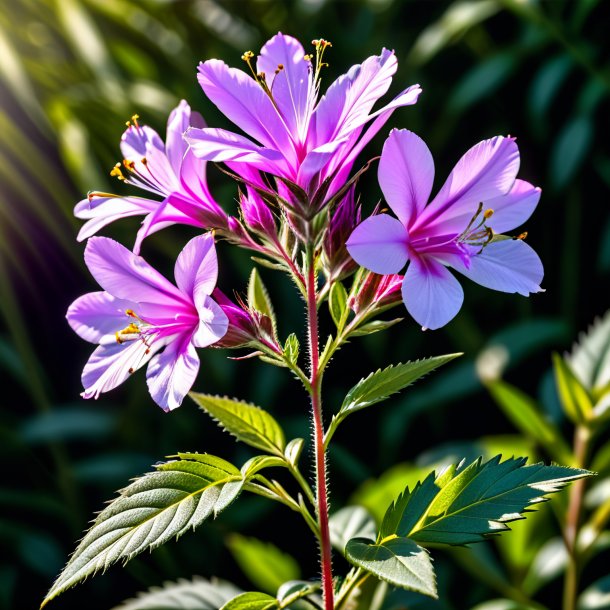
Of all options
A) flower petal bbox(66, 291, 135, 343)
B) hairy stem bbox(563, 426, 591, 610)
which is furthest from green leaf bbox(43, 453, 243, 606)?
hairy stem bbox(563, 426, 591, 610)

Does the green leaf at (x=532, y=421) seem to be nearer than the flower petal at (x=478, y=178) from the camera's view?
No

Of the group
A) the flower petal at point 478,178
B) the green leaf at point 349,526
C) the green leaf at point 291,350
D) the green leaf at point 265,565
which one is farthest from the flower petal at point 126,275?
the green leaf at point 265,565

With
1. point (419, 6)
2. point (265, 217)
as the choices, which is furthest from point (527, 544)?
point (419, 6)

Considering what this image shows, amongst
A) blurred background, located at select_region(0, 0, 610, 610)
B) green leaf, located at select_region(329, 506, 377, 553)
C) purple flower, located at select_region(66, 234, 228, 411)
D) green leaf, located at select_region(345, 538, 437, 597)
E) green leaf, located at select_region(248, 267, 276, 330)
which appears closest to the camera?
green leaf, located at select_region(345, 538, 437, 597)

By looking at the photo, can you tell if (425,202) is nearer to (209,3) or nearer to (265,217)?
(265,217)

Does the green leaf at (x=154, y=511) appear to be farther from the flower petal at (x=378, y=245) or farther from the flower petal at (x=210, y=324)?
the flower petal at (x=378, y=245)

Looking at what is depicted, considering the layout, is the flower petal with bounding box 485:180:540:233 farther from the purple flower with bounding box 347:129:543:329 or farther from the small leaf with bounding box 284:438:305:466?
the small leaf with bounding box 284:438:305:466
